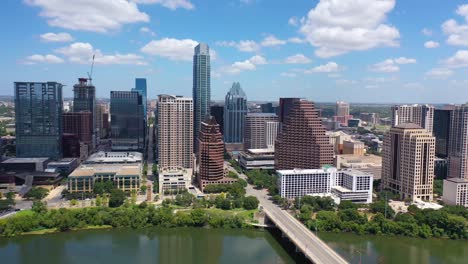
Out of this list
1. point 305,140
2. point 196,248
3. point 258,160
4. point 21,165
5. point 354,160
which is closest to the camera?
point 196,248

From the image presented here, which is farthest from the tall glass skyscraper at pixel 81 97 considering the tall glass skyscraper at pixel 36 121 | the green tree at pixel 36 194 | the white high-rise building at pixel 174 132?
the green tree at pixel 36 194

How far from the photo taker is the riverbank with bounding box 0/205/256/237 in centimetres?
2348

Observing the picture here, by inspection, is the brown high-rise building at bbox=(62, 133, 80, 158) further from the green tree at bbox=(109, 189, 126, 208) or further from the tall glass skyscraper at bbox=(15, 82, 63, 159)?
the green tree at bbox=(109, 189, 126, 208)

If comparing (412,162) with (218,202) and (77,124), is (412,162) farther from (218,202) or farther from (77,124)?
(77,124)

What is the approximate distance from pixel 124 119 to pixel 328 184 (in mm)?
29702

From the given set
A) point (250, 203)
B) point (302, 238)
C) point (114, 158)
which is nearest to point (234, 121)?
point (114, 158)

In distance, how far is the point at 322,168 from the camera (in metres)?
32.4

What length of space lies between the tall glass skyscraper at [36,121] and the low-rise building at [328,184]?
2510cm

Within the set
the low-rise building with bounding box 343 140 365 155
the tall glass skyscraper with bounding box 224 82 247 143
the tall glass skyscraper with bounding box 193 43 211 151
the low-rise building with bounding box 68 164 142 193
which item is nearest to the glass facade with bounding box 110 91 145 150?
the tall glass skyscraper with bounding box 193 43 211 151

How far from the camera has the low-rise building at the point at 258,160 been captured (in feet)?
140

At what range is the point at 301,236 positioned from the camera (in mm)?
21266

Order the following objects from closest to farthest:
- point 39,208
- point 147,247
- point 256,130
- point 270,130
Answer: point 147,247 → point 39,208 → point 256,130 → point 270,130

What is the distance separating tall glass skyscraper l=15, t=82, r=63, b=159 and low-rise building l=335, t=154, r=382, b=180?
1126 inches

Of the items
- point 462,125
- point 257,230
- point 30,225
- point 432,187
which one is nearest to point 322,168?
point 432,187
